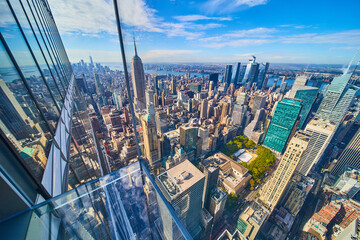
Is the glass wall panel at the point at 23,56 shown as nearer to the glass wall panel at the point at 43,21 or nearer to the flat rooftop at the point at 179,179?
the glass wall panel at the point at 43,21

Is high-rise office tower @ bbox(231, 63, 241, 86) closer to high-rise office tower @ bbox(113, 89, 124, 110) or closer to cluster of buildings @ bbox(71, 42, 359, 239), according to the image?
cluster of buildings @ bbox(71, 42, 359, 239)

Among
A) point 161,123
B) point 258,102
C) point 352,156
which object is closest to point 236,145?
point 352,156

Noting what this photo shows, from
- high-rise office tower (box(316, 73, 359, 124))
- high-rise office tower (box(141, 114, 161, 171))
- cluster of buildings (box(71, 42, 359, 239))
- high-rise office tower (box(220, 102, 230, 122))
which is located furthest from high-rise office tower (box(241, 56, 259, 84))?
high-rise office tower (box(141, 114, 161, 171))

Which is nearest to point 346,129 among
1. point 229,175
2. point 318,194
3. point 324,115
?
point 324,115

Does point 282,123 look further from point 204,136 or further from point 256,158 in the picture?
point 204,136

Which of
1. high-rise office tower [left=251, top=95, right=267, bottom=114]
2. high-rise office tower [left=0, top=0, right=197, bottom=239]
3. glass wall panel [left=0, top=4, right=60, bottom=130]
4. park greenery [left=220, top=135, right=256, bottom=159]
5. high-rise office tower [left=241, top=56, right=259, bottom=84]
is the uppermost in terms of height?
glass wall panel [left=0, top=4, right=60, bottom=130]

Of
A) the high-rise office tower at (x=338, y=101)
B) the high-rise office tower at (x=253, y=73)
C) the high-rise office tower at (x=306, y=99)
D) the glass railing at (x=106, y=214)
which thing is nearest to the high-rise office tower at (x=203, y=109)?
the high-rise office tower at (x=306, y=99)
